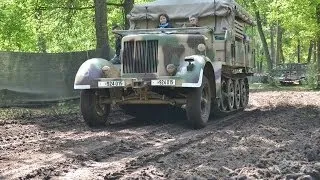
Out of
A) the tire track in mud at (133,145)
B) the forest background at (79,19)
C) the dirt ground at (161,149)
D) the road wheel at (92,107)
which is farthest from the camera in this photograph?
the forest background at (79,19)

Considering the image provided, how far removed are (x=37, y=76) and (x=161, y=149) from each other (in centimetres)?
833

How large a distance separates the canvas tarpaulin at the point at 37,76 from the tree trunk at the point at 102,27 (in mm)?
254

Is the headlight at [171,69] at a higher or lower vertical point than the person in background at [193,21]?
lower

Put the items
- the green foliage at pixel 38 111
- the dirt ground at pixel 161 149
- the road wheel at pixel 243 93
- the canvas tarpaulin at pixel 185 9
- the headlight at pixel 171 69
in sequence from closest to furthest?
1. the dirt ground at pixel 161 149
2. the headlight at pixel 171 69
3. the green foliage at pixel 38 111
4. the canvas tarpaulin at pixel 185 9
5. the road wheel at pixel 243 93

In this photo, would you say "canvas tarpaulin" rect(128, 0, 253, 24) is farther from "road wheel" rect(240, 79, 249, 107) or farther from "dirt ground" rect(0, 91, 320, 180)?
"dirt ground" rect(0, 91, 320, 180)

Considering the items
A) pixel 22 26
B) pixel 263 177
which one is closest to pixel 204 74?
pixel 263 177

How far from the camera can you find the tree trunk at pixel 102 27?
16.1 metres

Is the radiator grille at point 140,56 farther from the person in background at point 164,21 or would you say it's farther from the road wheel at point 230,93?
the road wheel at point 230,93

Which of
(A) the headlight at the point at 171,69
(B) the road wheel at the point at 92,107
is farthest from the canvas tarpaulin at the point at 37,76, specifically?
(A) the headlight at the point at 171,69

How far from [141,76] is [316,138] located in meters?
3.92

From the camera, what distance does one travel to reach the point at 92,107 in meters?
10.9

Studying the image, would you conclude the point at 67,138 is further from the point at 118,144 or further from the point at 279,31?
the point at 279,31

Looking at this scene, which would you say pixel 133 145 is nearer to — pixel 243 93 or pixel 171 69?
pixel 171 69

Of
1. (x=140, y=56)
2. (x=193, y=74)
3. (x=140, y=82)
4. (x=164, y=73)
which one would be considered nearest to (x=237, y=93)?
(x=164, y=73)
